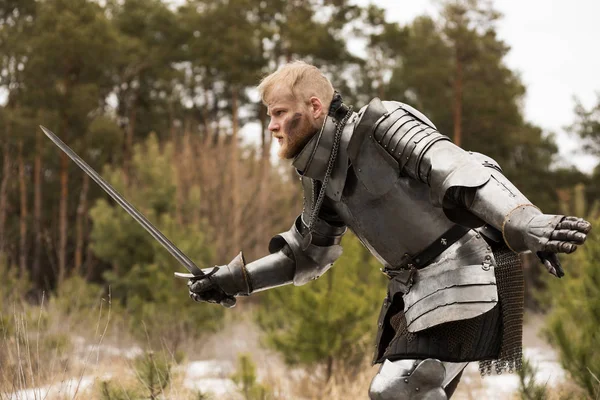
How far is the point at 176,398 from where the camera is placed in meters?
3.54

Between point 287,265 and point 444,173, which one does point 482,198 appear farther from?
point 287,265

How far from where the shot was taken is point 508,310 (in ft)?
8.41

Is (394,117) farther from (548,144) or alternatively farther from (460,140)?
(548,144)

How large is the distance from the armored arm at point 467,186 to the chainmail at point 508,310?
29cm

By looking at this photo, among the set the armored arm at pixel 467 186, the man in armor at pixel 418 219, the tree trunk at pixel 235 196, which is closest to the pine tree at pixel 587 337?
the man in armor at pixel 418 219

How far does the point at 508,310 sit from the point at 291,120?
0.94 m

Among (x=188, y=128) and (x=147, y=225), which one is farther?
(x=188, y=128)

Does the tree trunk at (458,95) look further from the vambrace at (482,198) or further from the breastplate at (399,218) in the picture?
the vambrace at (482,198)

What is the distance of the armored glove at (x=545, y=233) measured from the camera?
1.94m

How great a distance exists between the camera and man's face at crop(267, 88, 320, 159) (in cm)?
268

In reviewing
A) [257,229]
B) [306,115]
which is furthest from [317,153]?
[257,229]

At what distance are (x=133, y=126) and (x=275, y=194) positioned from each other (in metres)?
5.13

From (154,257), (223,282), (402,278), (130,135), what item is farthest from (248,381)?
(130,135)

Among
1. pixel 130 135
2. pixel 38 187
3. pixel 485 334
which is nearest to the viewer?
pixel 485 334
